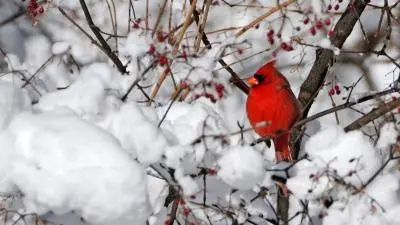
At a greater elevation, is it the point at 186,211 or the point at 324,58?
the point at 324,58

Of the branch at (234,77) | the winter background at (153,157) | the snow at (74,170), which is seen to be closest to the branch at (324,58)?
the branch at (234,77)

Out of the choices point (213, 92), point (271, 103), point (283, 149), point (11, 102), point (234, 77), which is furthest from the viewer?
point (234, 77)

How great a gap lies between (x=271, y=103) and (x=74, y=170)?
1014mm

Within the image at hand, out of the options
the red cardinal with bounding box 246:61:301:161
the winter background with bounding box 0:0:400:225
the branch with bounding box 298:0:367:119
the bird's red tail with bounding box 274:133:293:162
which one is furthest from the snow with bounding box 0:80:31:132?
the branch with bounding box 298:0:367:119

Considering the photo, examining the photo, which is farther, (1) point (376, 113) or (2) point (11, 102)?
(1) point (376, 113)

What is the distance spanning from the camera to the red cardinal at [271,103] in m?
2.43

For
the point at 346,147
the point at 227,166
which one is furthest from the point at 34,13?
the point at 346,147

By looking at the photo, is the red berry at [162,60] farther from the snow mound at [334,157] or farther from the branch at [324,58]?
the branch at [324,58]

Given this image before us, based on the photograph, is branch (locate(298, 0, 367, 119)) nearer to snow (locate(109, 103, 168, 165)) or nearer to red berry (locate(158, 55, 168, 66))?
red berry (locate(158, 55, 168, 66))

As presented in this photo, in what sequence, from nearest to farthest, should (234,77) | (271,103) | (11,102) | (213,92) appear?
(11,102), (213,92), (271,103), (234,77)

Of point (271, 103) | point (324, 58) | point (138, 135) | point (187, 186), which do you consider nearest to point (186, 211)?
point (187, 186)

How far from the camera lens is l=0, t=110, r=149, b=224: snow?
5.37 feet

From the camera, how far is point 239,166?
1.67 metres

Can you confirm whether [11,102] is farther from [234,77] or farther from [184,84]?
[234,77]
